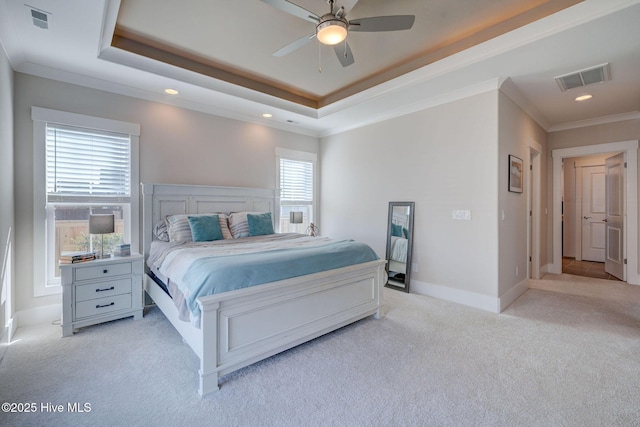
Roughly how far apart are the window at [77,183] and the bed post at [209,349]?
2372 mm

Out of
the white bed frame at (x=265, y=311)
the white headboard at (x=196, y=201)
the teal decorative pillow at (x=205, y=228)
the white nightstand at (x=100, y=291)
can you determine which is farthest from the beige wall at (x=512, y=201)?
the white nightstand at (x=100, y=291)

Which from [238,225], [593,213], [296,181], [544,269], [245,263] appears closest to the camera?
[245,263]

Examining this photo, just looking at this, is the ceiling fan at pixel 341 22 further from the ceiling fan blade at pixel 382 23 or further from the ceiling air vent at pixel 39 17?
the ceiling air vent at pixel 39 17

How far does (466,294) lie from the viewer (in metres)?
3.66

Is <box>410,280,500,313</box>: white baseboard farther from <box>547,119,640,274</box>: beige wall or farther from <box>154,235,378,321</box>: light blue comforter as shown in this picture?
<box>547,119,640,274</box>: beige wall

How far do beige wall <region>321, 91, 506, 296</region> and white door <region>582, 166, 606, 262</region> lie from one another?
16.7 ft

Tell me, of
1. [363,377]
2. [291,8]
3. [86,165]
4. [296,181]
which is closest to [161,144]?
[86,165]

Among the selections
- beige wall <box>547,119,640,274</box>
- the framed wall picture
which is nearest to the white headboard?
the framed wall picture

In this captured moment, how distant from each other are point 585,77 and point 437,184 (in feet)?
6.24

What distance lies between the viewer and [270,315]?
226 centimetres

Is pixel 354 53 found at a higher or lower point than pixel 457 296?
higher

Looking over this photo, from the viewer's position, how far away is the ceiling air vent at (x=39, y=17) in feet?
7.12

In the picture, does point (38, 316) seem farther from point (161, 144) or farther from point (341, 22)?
point (341, 22)

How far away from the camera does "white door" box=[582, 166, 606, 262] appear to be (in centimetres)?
633
